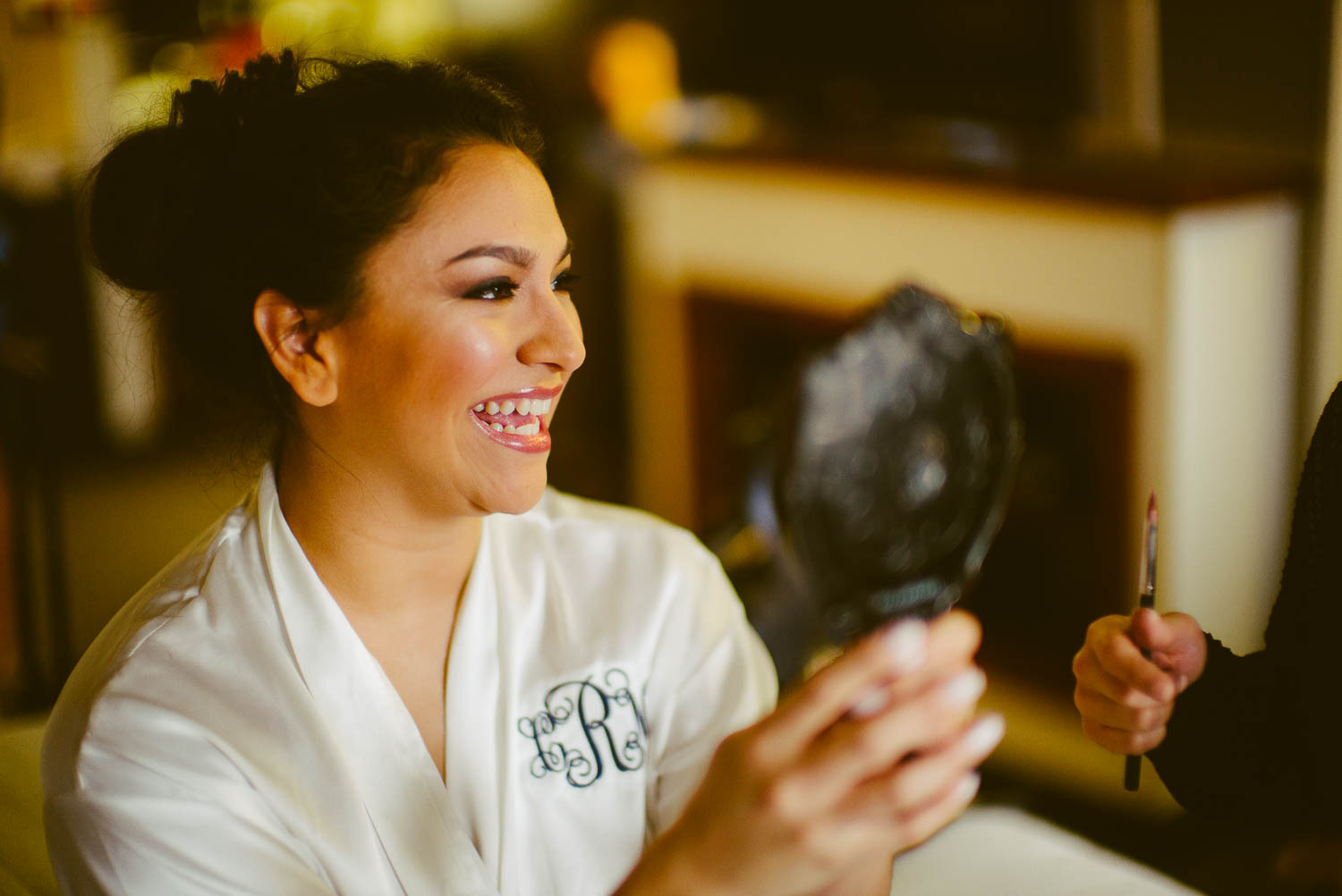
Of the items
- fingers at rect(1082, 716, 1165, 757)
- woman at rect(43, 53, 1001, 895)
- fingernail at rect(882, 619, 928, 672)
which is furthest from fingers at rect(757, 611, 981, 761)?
fingers at rect(1082, 716, 1165, 757)

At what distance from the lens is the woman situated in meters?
0.91

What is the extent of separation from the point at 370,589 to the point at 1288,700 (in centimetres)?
70

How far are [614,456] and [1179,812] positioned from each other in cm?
198

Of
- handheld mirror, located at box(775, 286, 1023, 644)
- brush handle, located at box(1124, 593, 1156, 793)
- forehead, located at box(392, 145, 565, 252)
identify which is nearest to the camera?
brush handle, located at box(1124, 593, 1156, 793)

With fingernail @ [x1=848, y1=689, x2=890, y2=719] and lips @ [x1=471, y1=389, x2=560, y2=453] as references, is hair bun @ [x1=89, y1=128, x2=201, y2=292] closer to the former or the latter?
lips @ [x1=471, y1=389, x2=560, y2=453]

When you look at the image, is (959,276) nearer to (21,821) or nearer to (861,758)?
(21,821)

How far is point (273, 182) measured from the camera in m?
0.96

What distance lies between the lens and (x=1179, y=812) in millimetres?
2176

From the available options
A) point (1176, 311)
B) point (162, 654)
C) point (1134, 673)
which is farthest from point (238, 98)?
point (1176, 311)

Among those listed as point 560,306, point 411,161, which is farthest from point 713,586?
point 411,161

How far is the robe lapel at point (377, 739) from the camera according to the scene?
0.97 meters

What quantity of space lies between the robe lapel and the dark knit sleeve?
0.53 meters

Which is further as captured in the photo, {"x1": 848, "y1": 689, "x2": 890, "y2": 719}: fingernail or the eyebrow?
the eyebrow

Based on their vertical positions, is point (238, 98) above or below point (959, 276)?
above
